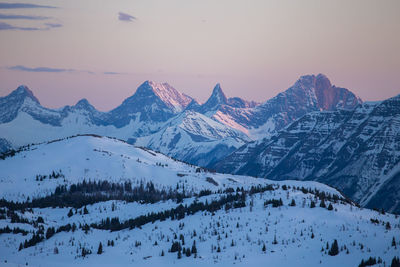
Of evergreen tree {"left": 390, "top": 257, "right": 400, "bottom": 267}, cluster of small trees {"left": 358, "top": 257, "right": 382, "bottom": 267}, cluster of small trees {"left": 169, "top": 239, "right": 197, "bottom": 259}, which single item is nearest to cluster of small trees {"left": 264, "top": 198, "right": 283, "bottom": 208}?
cluster of small trees {"left": 169, "top": 239, "right": 197, "bottom": 259}

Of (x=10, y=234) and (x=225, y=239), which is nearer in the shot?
(x=225, y=239)

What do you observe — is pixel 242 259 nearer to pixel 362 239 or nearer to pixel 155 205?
pixel 362 239

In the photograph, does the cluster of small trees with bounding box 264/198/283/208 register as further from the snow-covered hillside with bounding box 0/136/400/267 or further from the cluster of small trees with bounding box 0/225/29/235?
the cluster of small trees with bounding box 0/225/29/235

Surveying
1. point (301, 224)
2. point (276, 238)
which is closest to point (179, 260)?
point (276, 238)

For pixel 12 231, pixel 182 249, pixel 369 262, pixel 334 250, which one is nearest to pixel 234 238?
pixel 182 249

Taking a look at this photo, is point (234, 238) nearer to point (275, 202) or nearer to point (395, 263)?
point (275, 202)

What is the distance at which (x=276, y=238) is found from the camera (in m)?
65.2

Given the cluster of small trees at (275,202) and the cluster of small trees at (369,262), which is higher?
the cluster of small trees at (275,202)

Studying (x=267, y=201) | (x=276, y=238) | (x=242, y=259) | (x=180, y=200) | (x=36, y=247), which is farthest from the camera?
(x=180, y=200)

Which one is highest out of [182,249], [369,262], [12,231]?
[369,262]

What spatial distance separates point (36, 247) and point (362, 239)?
47070mm

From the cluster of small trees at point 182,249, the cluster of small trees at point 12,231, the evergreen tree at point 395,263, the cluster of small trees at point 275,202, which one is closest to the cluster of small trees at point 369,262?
the evergreen tree at point 395,263

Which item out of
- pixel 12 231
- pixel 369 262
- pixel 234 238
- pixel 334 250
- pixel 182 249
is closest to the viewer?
pixel 369 262

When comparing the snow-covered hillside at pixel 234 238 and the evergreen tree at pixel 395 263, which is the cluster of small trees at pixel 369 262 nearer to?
the snow-covered hillside at pixel 234 238
